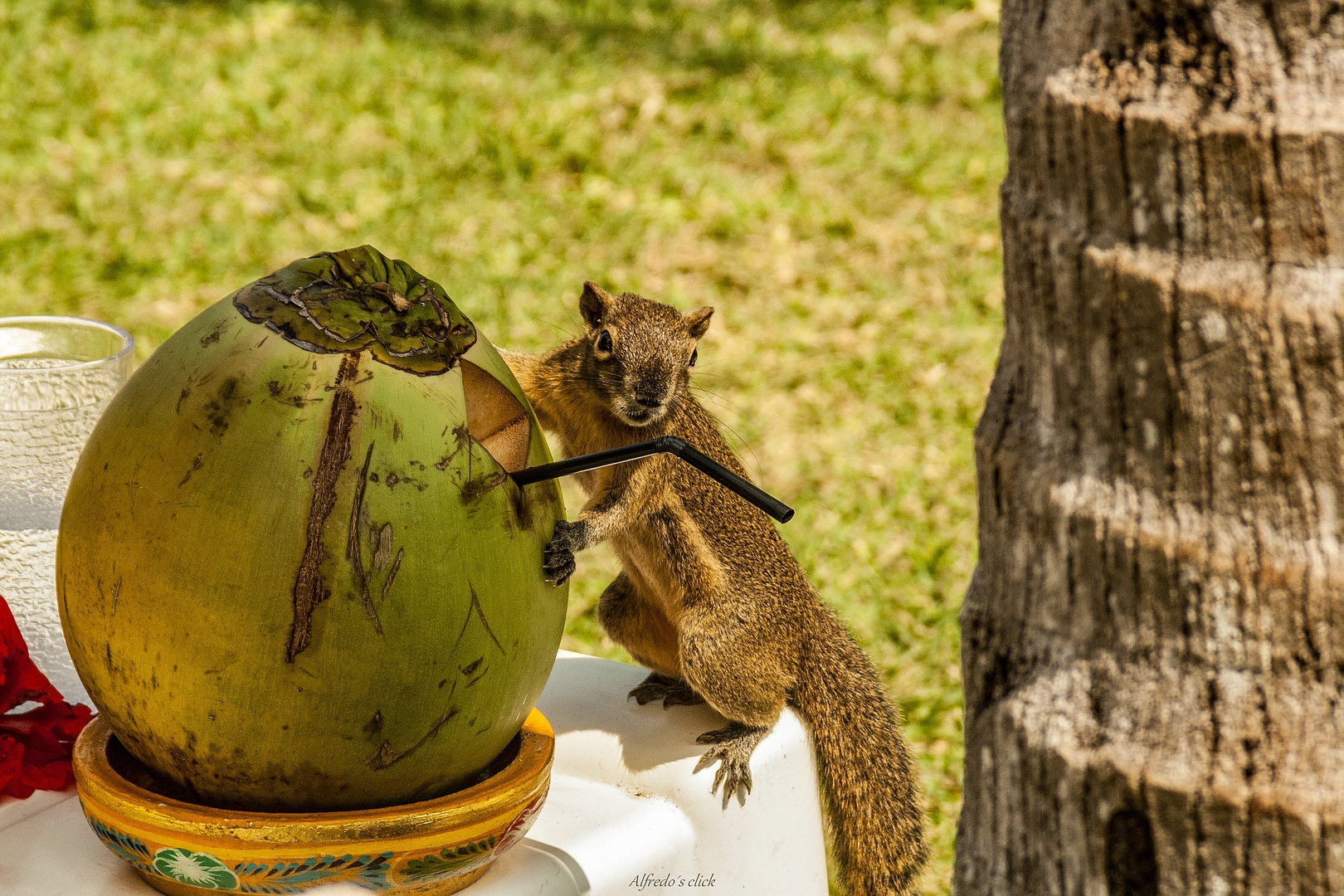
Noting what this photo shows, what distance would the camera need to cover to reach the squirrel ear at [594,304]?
313 centimetres

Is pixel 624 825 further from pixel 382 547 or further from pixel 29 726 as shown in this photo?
pixel 29 726

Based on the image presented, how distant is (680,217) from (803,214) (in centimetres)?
68

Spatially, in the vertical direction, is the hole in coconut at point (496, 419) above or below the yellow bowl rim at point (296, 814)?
above

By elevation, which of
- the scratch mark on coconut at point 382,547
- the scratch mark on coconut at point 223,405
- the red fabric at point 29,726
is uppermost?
the scratch mark on coconut at point 223,405

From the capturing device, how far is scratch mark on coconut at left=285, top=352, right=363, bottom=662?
186cm

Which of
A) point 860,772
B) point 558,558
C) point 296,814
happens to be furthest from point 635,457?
point 860,772

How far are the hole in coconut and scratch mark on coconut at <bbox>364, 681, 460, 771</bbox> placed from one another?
383 millimetres

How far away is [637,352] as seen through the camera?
9.65 ft

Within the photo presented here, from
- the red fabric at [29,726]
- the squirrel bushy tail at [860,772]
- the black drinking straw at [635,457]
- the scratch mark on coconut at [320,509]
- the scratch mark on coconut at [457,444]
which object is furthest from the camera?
the squirrel bushy tail at [860,772]

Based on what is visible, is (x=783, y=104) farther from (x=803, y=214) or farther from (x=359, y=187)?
(x=359, y=187)

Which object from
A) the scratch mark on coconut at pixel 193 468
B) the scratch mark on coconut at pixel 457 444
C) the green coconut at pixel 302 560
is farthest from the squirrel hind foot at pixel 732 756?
the scratch mark on coconut at pixel 193 468

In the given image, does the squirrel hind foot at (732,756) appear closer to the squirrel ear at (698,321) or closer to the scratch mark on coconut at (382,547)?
the squirrel ear at (698,321)

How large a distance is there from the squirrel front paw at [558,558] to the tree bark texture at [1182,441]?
781mm

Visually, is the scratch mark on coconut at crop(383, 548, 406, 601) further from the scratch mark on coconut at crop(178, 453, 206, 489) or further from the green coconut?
the scratch mark on coconut at crop(178, 453, 206, 489)
